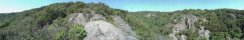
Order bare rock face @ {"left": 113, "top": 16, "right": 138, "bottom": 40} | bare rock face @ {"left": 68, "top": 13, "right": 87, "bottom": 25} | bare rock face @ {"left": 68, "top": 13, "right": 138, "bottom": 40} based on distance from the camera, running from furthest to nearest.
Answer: bare rock face @ {"left": 68, "top": 13, "right": 87, "bottom": 25}, bare rock face @ {"left": 113, "top": 16, "right": 138, "bottom": 40}, bare rock face @ {"left": 68, "top": 13, "right": 138, "bottom": 40}

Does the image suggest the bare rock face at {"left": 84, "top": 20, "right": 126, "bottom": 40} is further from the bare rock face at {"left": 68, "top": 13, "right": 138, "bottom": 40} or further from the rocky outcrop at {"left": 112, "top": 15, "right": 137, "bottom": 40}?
the rocky outcrop at {"left": 112, "top": 15, "right": 137, "bottom": 40}

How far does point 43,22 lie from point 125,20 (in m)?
13.9

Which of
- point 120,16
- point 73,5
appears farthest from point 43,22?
point 120,16

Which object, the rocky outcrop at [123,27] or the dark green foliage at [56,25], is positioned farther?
the rocky outcrop at [123,27]

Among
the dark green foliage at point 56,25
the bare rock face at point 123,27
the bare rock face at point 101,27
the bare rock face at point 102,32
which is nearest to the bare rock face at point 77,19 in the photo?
the bare rock face at point 101,27

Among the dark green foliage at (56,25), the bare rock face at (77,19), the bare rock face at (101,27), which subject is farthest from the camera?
the bare rock face at (77,19)

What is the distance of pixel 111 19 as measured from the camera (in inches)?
3474

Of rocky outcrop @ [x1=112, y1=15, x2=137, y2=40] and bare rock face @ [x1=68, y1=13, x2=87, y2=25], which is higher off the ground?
bare rock face @ [x1=68, y1=13, x2=87, y2=25]

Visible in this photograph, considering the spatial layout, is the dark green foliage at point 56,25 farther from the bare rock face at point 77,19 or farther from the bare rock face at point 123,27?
the bare rock face at point 123,27

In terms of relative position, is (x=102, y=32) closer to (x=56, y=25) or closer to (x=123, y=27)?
(x=123, y=27)

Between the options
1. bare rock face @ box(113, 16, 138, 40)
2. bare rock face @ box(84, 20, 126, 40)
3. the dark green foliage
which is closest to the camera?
bare rock face @ box(84, 20, 126, 40)

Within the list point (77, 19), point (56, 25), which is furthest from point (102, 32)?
point (56, 25)

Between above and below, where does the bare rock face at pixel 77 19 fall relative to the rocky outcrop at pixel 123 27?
above

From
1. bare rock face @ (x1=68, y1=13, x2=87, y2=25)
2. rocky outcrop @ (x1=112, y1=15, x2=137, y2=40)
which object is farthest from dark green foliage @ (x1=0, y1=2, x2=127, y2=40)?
rocky outcrop @ (x1=112, y1=15, x2=137, y2=40)
